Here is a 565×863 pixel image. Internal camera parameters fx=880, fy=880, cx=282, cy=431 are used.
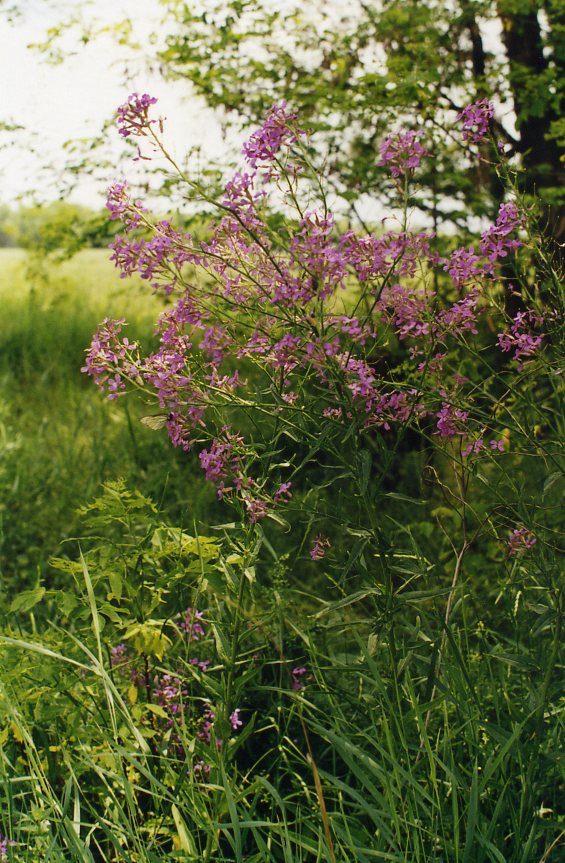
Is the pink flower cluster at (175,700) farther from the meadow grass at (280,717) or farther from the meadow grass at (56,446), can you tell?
the meadow grass at (56,446)

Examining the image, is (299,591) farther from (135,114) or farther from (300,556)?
(135,114)

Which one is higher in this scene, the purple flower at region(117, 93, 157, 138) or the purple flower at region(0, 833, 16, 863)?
the purple flower at region(117, 93, 157, 138)

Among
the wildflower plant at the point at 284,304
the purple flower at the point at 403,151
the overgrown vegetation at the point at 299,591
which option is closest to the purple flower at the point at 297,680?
the overgrown vegetation at the point at 299,591

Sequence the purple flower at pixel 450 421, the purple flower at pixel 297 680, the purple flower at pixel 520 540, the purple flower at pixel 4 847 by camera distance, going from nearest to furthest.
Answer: the purple flower at pixel 4 847 < the purple flower at pixel 450 421 < the purple flower at pixel 520 540 < the purple flower at pixel 297 680

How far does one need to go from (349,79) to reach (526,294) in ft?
10.0

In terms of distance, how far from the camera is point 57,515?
4.18m

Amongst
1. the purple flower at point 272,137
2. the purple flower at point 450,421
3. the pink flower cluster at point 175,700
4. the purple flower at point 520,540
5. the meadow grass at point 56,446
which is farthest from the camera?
the meadow grass at point 56,446

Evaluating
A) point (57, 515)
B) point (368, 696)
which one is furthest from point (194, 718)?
point (57, 515)

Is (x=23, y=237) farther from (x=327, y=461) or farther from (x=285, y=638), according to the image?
(x=285, y=638)

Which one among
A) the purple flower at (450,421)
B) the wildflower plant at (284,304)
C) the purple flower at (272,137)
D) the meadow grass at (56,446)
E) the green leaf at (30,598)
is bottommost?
the meadow grass at (56,446)

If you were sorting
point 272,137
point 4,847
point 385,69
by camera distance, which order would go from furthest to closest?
point 385,69 < point 4,847 < point 272,137

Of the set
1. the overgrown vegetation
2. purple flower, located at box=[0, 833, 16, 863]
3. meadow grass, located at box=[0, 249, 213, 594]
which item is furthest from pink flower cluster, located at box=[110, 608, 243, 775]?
meadow grass, located at box=[0, 249, 213, 594]

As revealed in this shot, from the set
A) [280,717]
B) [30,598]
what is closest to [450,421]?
[280,717]

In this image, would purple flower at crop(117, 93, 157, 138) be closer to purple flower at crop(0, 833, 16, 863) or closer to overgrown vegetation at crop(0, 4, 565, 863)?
overgrown vegetation at crop(0, 4, 565, 863)
